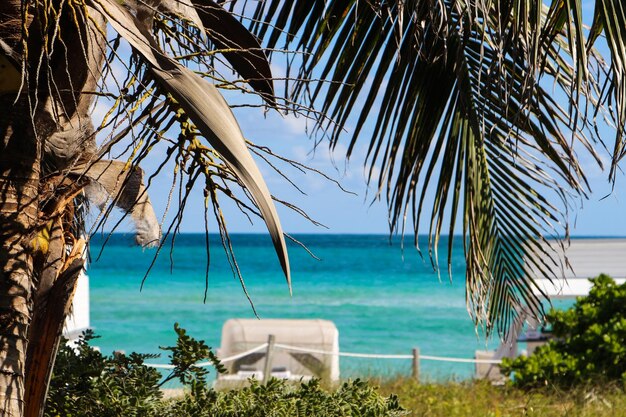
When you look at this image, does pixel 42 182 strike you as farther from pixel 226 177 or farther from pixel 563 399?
pixel 563 399

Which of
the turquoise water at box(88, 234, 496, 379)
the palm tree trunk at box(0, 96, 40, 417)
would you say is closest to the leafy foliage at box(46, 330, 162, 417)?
the palm tree trunk at box(0, 96, 40, 417)

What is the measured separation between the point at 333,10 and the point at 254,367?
294 inches

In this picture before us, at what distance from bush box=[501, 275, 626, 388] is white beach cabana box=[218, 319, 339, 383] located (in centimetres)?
339

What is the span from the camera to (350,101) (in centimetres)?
461

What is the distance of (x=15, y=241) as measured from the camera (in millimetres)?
2727

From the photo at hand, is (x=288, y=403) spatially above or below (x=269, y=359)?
above

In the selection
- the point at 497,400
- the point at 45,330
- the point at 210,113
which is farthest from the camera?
the point at 497,400

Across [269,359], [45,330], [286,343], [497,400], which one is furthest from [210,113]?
[286,343]

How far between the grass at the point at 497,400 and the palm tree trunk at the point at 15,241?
3.66m

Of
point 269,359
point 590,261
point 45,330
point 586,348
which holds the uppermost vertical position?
point 590,261

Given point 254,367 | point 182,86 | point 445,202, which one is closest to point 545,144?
point 445,202

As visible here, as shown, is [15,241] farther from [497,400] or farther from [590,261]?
[590,261]

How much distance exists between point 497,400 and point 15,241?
18.4 feet

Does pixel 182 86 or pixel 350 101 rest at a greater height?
pixel 350 101
